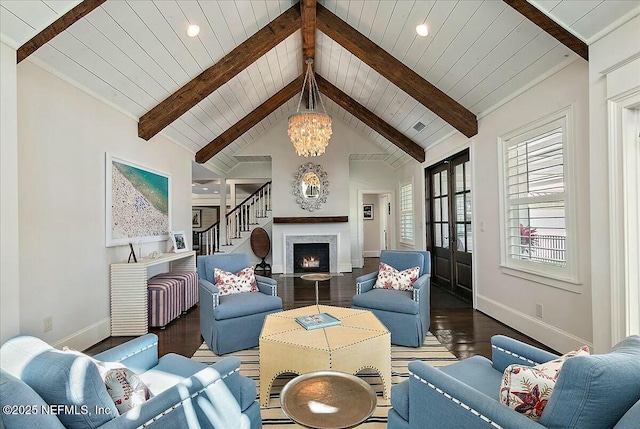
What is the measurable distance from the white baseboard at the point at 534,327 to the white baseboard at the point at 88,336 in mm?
4548

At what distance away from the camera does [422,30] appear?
368 centimetres

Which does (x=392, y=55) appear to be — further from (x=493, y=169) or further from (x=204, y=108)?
(x=204, y=108)

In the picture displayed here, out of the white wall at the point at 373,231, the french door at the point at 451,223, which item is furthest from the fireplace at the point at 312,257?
the white wall at the point at 373,231

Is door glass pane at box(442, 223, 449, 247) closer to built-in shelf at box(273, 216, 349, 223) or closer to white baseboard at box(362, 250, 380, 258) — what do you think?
built-in shelf at box(273, 216, 349, 223)

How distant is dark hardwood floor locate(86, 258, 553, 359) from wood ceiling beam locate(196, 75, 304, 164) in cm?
304

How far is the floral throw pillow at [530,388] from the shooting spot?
1146mm

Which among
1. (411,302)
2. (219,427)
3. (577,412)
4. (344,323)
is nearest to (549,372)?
(577,412)

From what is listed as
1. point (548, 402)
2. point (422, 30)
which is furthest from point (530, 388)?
point (422, 30)

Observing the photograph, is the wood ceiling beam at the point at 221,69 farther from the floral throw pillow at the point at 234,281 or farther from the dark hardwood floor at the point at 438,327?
the dark hardwood floor at the point at 438,327

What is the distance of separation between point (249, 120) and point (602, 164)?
5416mm

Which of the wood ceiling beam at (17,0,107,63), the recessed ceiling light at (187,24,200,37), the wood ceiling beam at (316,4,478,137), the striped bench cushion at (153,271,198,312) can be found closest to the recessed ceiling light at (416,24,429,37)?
the wood ceiling beam at (316,4,478,137)

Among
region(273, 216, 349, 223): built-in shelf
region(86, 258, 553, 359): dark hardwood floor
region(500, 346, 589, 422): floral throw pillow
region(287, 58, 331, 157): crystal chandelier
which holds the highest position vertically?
region(287, 58, 331, 157): crystal chandelier

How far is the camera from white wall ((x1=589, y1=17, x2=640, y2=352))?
2.26 meters

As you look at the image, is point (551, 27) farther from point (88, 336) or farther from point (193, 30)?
point (88, 336)
